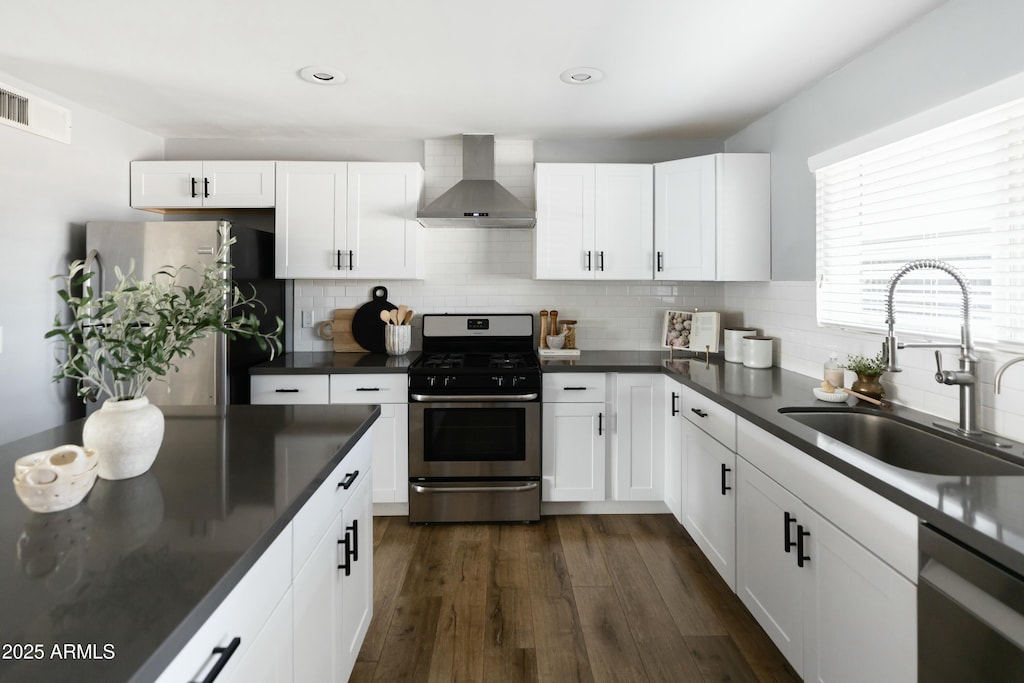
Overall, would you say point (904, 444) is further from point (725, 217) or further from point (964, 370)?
→ point (725, 217)

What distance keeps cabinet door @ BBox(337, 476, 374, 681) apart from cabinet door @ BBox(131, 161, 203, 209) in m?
2.63

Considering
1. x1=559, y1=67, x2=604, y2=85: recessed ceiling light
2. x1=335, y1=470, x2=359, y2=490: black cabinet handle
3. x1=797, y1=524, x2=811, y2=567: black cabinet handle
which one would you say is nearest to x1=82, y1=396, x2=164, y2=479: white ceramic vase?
x1=335, y1=470, x2=359, y2=490: black cabinet handle

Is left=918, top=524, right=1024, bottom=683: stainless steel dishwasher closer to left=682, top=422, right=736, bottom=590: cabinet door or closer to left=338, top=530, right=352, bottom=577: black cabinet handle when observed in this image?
left=682, top=422, right=736, bottom=590: cabinet door

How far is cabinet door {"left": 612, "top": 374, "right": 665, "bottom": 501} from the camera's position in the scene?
3436mm

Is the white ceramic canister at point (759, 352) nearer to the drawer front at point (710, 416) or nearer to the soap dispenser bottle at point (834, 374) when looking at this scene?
the drawer front at point (710, 416)

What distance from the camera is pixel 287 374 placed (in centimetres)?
338

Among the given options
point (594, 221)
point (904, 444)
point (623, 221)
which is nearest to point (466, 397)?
point (594, 221)


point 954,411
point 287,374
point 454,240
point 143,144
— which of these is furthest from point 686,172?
point 143,144

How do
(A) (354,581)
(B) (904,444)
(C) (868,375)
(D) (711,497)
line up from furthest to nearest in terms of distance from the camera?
(D) (711,497), (C) (868,375), (B) (904,444), (A) (354,581)

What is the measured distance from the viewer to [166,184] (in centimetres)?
364

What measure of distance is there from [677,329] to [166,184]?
3.47 metres

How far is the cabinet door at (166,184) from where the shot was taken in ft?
11.9

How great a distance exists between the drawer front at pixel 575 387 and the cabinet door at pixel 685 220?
2.72 feet

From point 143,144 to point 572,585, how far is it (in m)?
3.80
